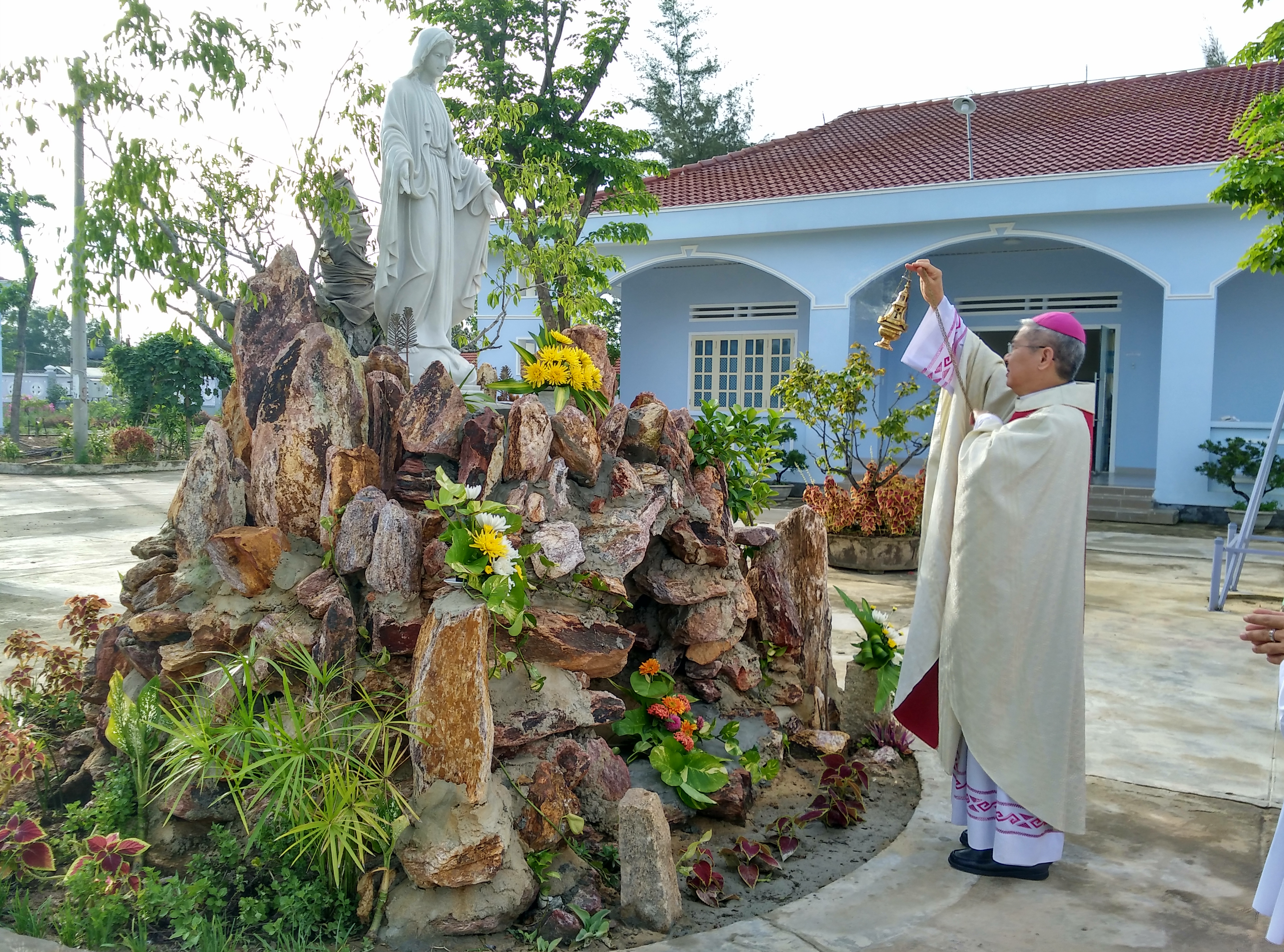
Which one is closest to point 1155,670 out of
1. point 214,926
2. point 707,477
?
point 707,477

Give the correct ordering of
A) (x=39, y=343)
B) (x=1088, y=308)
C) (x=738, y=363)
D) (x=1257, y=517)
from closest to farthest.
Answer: (x=1257, y=517) → (x=1088, y=308) → (x=738, y=363) → (x=39, y=343)

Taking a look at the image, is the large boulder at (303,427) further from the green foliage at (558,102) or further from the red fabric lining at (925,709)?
the green foliage at (558,102)

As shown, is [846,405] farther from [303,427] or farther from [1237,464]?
[303,427]

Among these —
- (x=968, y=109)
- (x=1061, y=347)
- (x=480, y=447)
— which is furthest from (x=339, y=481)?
(x=968, y=109)

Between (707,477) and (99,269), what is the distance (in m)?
2.68

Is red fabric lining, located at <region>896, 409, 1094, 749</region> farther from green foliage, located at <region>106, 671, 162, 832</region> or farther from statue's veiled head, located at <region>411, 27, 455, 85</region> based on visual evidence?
statue's veiled head, located at <region>411, 27, 455, 85</region>

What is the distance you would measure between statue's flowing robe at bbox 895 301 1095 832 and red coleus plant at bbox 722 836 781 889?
0.71m

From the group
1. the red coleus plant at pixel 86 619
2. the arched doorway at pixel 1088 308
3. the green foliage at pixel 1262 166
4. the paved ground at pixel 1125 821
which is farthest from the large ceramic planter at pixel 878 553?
the red coleus plant at pixel 86 619

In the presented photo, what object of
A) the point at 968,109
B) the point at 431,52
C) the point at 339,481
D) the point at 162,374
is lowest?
the point at 339,481

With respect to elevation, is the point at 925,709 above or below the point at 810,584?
below

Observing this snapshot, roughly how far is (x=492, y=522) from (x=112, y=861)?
147 centimetres

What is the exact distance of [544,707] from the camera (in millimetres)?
3230

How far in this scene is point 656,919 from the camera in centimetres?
279

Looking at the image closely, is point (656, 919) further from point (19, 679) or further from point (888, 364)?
point (888, 364)
